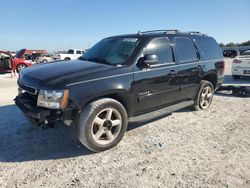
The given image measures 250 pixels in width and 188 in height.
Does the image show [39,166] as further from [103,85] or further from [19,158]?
[103,85]

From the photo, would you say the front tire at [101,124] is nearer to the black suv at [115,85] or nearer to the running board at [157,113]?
the black suv at [115,85]

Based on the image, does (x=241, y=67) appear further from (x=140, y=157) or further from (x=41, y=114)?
(x=41, y=114)

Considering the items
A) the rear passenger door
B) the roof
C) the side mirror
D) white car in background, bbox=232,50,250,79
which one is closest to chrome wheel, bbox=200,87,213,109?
the rear passenger door

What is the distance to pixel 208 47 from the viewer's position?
251 inches

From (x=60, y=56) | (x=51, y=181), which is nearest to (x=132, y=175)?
(x=51, y=181)

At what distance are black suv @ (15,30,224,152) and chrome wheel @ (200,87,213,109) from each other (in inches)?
15.3

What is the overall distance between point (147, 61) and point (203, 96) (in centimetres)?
267

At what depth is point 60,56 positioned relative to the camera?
2817cm

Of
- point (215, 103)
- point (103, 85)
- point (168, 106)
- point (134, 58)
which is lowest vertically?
point (215, 103)

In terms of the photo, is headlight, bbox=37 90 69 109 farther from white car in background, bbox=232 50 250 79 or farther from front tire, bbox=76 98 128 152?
white car in background, bbox=232 50 250 79

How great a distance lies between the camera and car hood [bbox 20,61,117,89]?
144 inches

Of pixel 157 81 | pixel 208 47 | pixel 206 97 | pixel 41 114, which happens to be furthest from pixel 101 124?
pixel 208 47

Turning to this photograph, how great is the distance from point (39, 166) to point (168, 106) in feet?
9.26

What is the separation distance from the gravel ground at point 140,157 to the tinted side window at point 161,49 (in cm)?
142
